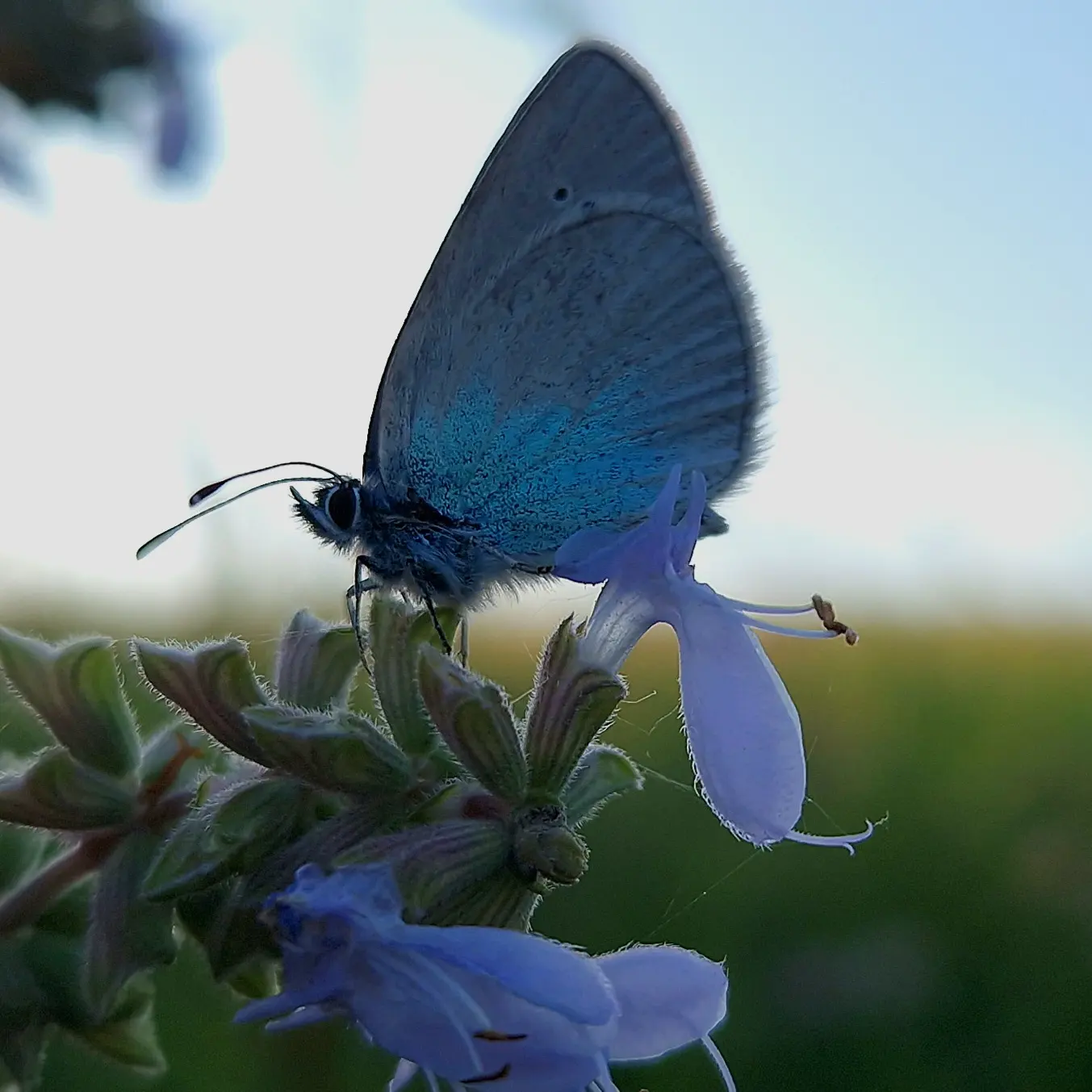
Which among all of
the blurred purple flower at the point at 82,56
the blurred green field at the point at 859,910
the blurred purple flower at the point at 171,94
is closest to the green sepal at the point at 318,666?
the blurred green field at the point at 859,910

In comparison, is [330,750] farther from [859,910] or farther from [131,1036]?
[859,910]

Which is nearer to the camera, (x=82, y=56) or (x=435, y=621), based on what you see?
(x=435, y=621)

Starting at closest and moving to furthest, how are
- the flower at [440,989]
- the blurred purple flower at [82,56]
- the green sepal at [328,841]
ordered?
the flower at [440,989] < the green sepal at [328,841] < the blurred purple flower at [82,56]

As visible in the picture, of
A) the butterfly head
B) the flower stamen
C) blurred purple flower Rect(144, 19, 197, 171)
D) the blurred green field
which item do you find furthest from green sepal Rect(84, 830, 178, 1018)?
blurred purple flower Rect(144, 19, 197, 171)

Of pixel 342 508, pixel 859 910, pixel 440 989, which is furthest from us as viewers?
pixel 859 910

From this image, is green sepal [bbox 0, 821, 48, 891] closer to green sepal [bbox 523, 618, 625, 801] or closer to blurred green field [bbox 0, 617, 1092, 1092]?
green sepal [bbox 523, 618, 625, 801]

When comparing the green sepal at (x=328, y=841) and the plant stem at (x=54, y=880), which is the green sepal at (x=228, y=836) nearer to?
the green sepal at (x=328, y=841)

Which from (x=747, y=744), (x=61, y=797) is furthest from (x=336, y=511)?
(x=747, y=744)
